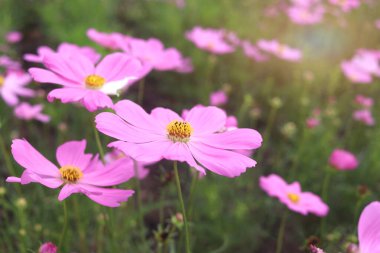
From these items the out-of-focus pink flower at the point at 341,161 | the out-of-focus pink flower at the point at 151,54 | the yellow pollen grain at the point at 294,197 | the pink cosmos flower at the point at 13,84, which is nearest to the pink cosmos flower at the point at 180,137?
the out-of-focus pink flower at the point at 151,54

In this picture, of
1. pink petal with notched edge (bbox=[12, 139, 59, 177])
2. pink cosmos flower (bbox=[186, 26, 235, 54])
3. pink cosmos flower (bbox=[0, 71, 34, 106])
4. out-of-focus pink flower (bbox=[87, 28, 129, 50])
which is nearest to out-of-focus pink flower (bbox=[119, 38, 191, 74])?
out-of-focus pink flower (bbox=[87, 28, 129, 50])

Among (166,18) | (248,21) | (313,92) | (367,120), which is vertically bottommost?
(367,120)

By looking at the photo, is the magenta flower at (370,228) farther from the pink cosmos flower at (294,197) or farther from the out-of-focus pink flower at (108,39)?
the out-of-focus pink flower at (108,39)

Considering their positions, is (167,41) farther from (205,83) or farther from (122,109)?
(122,109)

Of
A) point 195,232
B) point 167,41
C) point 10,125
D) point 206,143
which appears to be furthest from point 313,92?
point 206,143

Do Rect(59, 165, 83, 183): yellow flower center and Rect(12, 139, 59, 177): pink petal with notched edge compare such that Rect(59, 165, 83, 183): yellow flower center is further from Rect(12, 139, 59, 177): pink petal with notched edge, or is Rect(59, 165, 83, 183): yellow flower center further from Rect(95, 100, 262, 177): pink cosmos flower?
Rect(95, 100, 262, 177): pink cosmos flower

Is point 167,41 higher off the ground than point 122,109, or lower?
higher

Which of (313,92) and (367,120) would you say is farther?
(313,92)

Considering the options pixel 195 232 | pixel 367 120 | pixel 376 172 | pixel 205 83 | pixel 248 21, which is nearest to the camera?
pixel 195 232
